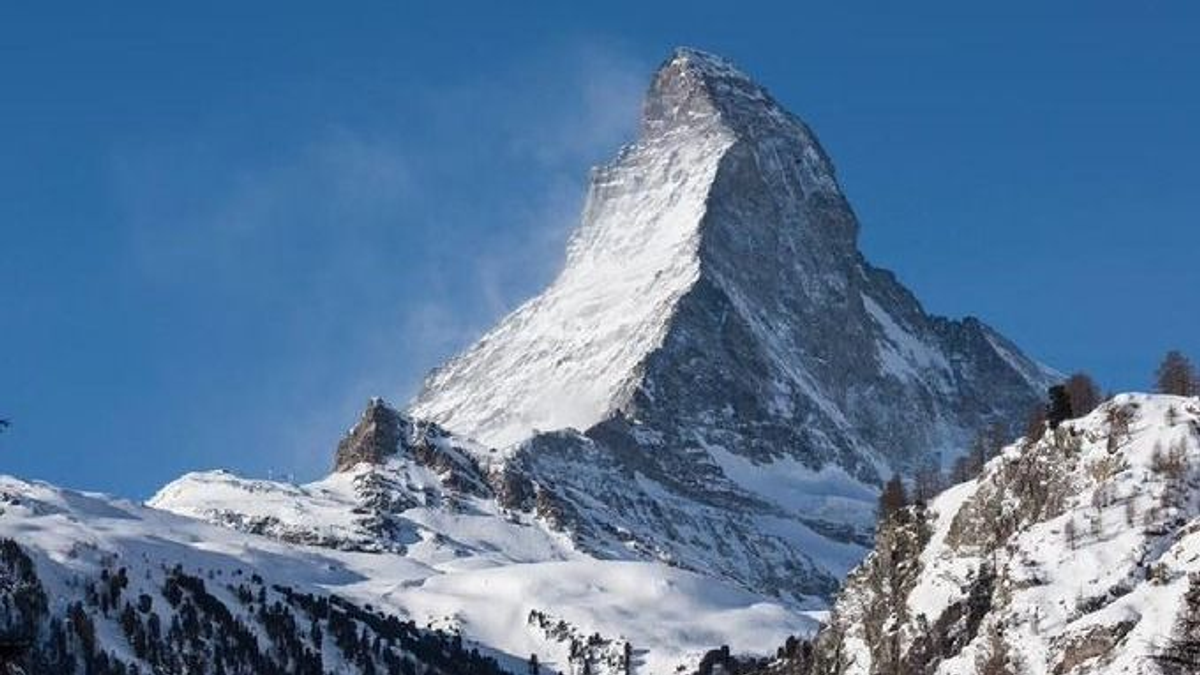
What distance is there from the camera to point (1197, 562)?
432ft

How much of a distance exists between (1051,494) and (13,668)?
13514 centimetres

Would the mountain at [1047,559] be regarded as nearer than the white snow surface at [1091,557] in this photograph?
No

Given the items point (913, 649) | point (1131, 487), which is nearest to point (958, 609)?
point (913, 649)

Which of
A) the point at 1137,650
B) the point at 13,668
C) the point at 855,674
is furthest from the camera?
the point at 855,674

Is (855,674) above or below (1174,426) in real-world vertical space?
below

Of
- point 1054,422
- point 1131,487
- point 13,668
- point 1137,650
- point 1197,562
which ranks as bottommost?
point 13,668

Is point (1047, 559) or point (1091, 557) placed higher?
point (1047, 559)

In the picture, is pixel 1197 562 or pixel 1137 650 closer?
pixel 1137 650

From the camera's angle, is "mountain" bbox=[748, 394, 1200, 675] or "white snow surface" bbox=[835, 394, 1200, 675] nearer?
"white snow surface" bbox=[835, 394, 1200, 675]

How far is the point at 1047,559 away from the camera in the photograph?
158750mm

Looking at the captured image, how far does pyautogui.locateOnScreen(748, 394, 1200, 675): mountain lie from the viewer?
140 metres

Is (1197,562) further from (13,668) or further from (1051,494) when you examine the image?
(13,668)

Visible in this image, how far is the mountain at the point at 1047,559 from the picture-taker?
139875mm

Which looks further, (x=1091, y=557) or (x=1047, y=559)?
(x=1047, y=559)
